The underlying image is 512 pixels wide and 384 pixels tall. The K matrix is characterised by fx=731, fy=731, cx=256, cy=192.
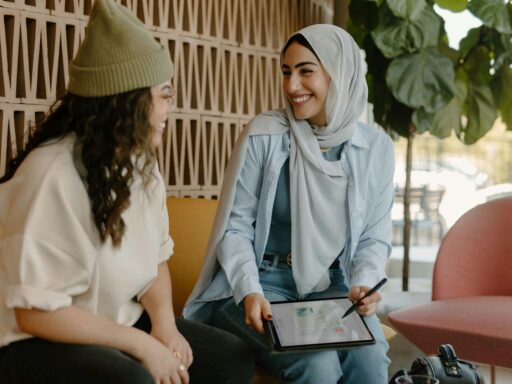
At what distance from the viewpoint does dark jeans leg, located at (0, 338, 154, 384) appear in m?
1.45

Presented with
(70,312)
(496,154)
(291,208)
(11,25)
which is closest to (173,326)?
(70,312)

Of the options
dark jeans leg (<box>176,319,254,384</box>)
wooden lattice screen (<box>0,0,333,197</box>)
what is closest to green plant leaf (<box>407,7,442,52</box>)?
wooden lattice screen (<box>0,0,333,197</box>)

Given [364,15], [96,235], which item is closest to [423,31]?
[364,15]

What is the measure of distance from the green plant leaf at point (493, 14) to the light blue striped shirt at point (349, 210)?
4.89ft

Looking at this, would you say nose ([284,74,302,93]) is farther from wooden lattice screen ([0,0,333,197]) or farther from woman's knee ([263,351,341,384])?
wooden lattice screen ([0,0,333,197])

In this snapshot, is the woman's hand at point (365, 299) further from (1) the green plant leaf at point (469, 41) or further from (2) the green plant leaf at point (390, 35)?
(1) the green plant leaf at point (469, 41)

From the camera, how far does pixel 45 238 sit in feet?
4.80

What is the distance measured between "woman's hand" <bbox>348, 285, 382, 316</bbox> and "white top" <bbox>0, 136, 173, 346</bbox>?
619mm

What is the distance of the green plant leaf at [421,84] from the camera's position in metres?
3.44

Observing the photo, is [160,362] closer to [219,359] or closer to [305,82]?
[219,359]

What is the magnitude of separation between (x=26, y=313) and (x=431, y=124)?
8.43 feet

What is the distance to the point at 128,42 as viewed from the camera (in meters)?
1.57

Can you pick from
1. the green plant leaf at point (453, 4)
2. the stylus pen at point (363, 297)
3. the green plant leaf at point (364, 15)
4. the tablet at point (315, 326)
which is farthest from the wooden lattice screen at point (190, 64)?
the stylus pen at point (363, 297)

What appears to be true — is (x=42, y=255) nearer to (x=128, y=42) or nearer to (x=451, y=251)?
(x=128, y=42)
